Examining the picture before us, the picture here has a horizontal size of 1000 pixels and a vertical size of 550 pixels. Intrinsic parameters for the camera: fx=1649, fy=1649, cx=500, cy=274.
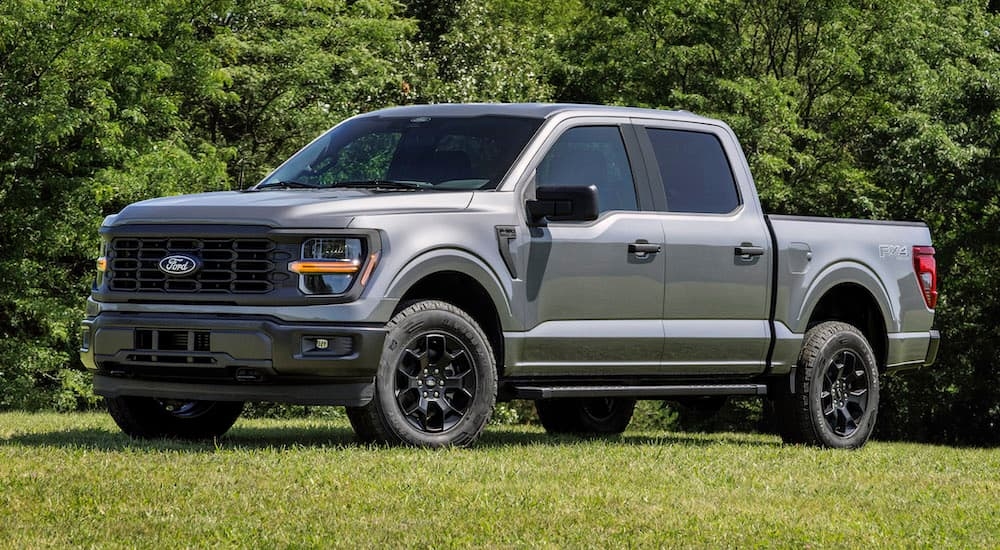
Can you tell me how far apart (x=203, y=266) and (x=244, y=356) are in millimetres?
572

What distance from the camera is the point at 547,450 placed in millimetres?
9711

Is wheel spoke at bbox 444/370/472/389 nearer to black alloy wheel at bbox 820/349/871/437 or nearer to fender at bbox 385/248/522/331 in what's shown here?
fender at bbox 385/248/522/331

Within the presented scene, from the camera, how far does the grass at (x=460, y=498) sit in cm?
638

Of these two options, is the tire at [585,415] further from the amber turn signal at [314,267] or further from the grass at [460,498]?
the amber turn signal at [314,267]

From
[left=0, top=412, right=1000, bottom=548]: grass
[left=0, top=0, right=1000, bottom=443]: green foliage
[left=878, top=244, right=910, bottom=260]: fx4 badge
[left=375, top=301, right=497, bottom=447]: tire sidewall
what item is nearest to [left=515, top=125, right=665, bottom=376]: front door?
[left=375, top=301, right=497, bottom=447]: tire sidewall

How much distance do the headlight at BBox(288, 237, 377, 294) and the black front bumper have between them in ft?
0.71

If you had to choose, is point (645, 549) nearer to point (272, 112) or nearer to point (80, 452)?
point (80, 452)

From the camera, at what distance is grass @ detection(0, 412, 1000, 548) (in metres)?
6.38

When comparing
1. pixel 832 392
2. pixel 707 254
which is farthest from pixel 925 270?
pixel 707 254

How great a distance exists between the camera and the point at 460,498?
7156mm

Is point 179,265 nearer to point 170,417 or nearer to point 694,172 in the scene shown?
point 170,417

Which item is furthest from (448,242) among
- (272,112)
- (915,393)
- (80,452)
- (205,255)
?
(915,393)

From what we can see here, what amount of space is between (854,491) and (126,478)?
356 cm

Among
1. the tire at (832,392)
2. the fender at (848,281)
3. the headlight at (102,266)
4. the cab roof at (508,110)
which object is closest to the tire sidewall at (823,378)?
the tire at (832,392)
